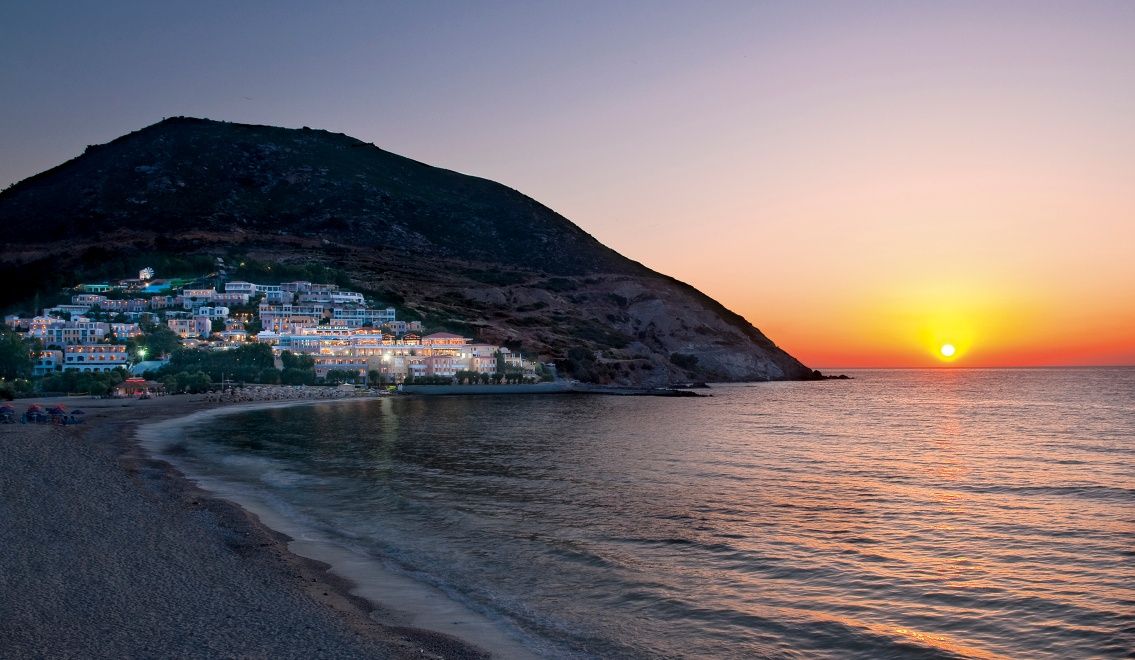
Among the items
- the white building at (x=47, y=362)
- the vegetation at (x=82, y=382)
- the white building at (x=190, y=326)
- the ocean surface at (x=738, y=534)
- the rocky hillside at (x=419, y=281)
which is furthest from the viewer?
the rocky hillside at (x=419, y=281)

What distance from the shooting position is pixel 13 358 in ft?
291

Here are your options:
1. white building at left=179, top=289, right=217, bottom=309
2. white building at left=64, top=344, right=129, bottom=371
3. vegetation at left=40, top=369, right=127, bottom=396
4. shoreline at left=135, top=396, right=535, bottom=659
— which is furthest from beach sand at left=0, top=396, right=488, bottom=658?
white building at left=179, top=289, right=217, bottom=309

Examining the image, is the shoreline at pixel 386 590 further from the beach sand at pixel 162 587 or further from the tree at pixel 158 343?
the tree at pixel 158 343

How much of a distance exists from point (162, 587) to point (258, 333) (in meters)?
125

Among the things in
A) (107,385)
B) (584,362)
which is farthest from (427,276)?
(107,385)

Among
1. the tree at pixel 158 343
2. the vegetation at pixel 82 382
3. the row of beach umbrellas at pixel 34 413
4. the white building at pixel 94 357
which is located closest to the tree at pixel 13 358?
the vegetation at pixel 82 382

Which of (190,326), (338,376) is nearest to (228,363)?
(338,376)

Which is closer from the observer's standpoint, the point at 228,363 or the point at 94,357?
the point at 94,357

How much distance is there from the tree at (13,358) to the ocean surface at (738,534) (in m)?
62.2

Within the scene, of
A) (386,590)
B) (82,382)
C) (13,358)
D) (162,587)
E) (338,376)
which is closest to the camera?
(162,587)

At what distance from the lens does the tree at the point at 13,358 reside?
88.1m

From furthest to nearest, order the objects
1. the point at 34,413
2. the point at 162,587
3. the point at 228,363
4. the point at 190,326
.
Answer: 1. the point at 190,326
2. the point at 228,363
3. the point at 34,413
4. the point at 162,587

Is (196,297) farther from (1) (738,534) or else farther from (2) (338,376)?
(1) (738,534)

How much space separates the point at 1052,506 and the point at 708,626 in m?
17.4
